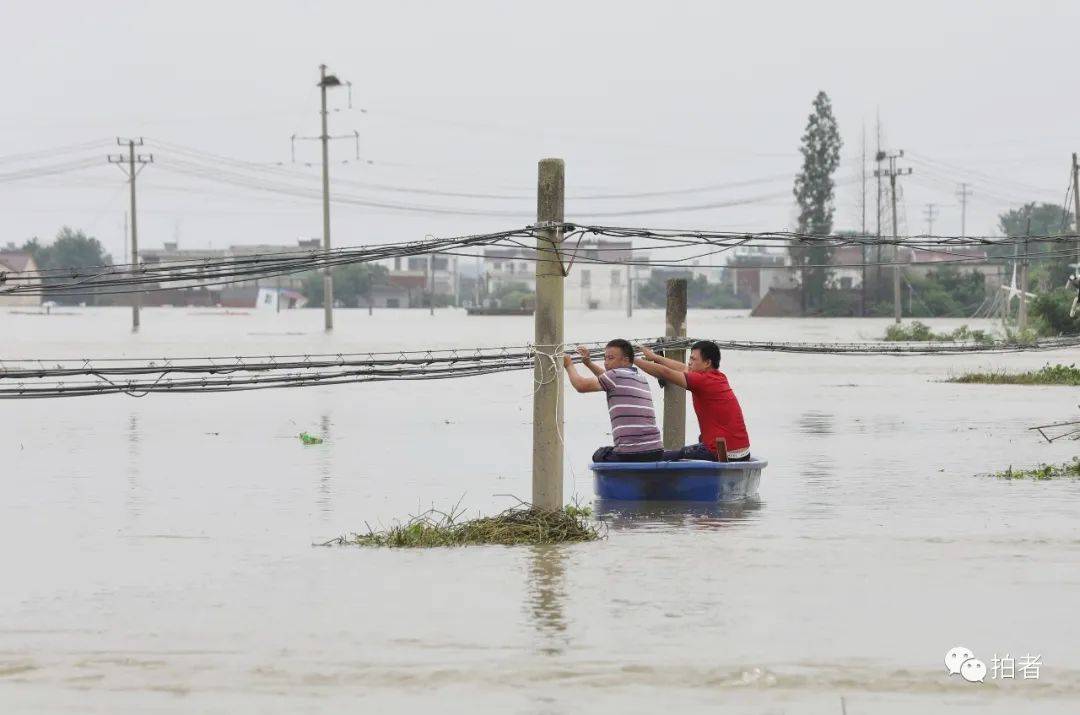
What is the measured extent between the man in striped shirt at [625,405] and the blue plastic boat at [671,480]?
0.18 m

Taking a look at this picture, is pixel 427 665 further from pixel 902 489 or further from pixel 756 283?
pixel 756 283

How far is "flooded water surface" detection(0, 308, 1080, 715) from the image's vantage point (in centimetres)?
892

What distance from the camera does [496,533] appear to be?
13727 millimetres

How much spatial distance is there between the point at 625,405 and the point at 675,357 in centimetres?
442

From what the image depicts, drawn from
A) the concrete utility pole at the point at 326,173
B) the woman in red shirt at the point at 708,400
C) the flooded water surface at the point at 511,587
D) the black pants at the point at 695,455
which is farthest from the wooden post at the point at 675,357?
the concrete utility pole at the point at 326,173

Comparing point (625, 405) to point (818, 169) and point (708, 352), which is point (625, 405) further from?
point (818, 169)

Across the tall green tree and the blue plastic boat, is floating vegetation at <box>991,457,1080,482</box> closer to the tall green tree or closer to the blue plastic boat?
the blue plastic boat

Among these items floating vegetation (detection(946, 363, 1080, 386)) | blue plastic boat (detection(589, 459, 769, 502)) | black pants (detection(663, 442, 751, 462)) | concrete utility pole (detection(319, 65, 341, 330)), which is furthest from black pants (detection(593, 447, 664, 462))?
concrete utility pole (detection(319, 65, 341, 330))

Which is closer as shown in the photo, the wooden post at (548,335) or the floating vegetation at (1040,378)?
the wooden post at (548,335)

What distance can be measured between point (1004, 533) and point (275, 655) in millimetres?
7801

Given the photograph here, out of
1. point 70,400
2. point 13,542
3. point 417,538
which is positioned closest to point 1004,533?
point 417,538

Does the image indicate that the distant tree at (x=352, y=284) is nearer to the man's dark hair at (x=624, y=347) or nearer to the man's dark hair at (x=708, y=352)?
the man's dark hair at (x=708, y=352)

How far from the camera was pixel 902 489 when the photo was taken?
61.1 feet

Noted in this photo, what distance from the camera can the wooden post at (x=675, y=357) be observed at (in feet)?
63.8
